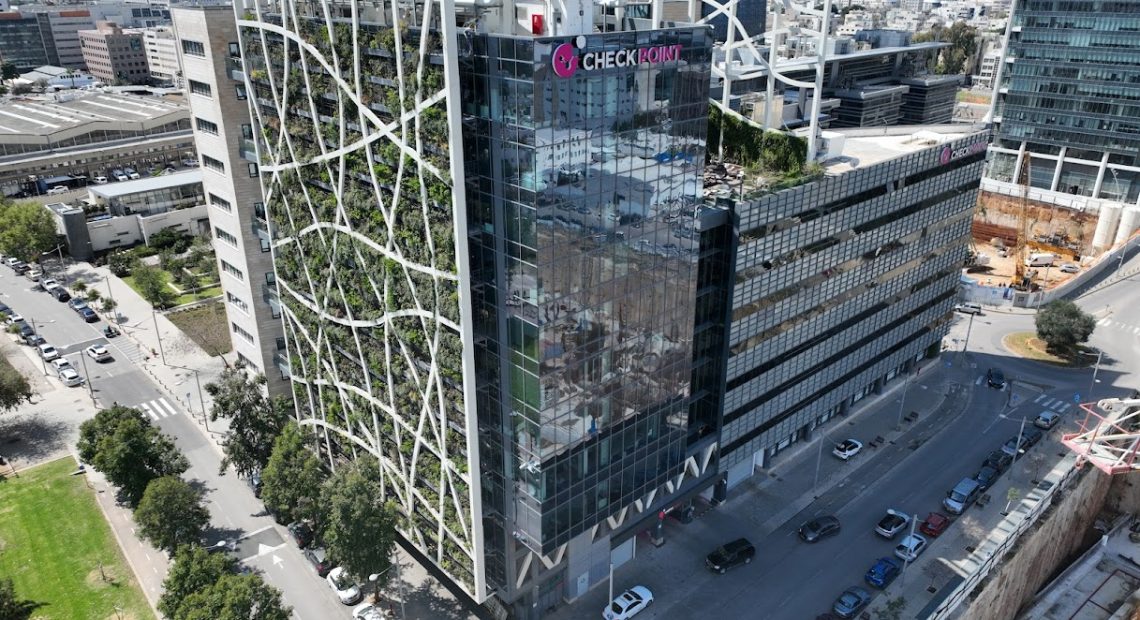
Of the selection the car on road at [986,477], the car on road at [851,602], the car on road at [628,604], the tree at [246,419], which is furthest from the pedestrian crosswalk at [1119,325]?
the tree at [246,419]

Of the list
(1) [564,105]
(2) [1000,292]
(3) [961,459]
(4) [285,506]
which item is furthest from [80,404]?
(2) [1000,292]

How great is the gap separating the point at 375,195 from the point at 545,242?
1334 centimetres

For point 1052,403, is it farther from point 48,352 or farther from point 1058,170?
point 48,352

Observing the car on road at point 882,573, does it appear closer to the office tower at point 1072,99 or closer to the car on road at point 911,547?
the car on road at point 911,547

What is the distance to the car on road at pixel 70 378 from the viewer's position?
8975cm

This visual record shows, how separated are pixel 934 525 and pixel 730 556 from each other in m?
18.7

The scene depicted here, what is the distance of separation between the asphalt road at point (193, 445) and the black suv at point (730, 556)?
28.1m

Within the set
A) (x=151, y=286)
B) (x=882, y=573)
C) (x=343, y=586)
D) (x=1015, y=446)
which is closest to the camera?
(x=343, y=586)

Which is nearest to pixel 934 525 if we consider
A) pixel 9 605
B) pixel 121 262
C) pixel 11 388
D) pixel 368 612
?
pixel 368 612

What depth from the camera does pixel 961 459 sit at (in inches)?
2987

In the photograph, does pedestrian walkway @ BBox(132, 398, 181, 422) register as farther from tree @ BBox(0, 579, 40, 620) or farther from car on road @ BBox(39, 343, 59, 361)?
tree @ BBox(0, 579, 40, 620)

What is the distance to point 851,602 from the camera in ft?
188

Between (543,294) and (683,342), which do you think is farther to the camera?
(683,342)

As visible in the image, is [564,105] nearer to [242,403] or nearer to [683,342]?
[683,342]
